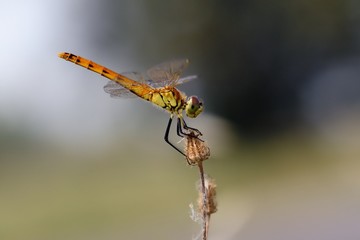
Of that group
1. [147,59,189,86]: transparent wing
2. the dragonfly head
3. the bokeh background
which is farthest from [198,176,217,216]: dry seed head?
the bokeh background

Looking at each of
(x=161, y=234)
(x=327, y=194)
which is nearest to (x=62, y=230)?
(x=161, y=234)

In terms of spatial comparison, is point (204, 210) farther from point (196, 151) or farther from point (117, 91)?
point (117, 91)

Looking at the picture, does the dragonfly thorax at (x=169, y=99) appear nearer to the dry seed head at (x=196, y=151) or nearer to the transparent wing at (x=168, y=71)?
the transparent wing at (x=168, y=71)

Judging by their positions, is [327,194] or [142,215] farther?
[142,215]

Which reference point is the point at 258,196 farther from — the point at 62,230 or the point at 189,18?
the point at 189,18

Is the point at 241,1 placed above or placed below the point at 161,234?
above

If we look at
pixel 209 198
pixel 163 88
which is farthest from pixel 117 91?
pixel 209 198

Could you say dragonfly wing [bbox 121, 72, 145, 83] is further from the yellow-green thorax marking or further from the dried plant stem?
the dried plant stem
